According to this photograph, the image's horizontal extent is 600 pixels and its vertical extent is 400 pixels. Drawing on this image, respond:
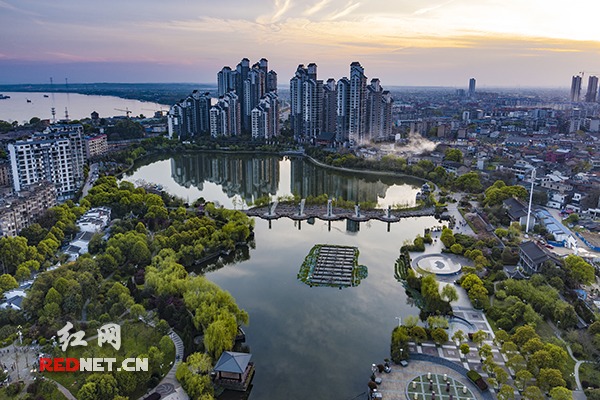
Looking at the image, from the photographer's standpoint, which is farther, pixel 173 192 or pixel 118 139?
pixel 118 139

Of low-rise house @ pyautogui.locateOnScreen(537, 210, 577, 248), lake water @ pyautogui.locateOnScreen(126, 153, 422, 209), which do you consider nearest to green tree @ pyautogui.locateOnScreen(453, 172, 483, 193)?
lake water @ pyautogui.locateOnScreen(126, 153, 422, 209)

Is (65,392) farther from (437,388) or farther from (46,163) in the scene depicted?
(46,163)

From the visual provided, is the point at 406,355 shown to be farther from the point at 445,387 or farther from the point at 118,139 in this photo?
the point at 118,139

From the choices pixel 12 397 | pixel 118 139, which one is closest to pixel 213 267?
pixel 12 397

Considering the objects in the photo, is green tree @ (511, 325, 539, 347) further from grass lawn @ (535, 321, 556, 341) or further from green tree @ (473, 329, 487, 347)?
grass lawn @ (535, 321, 556, 341)

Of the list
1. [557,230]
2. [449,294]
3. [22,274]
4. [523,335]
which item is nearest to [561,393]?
[523,335]
